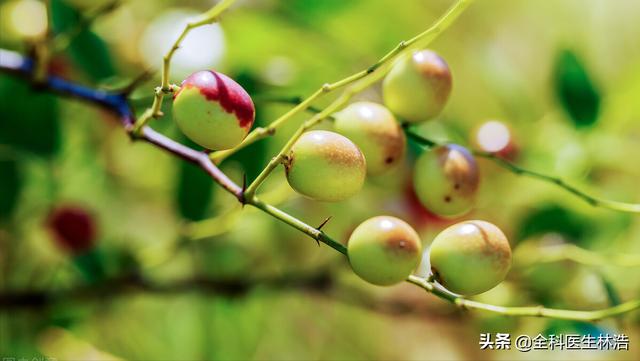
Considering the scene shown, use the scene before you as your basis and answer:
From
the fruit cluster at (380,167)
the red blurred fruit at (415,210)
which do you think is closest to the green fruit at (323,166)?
the fruit cluster at (380,167)

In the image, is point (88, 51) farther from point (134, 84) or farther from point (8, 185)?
point (134, 84)

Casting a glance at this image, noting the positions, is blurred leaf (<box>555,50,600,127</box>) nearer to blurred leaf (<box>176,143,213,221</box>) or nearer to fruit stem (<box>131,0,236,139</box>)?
blurred leaf (<box>176,143,213,221</box>)

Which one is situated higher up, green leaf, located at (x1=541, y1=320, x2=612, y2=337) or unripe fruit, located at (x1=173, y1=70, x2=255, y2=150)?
green leaf, located at (x1=541, y1=320, x2=612, y2=337)

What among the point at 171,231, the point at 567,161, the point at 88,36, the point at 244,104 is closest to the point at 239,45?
the point at 88,36

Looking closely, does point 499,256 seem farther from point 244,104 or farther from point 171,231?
point 171,231

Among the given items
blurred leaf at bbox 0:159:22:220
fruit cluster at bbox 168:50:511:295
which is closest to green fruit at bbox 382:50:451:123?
fruit cluster at bbox 168:50:511:295
